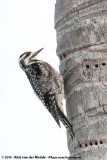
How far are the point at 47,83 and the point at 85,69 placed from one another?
3.01 feet

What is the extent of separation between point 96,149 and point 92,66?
0.90m

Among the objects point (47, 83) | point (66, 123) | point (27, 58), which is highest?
point (27, 58)

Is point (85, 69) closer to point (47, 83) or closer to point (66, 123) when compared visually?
point (66, 123)

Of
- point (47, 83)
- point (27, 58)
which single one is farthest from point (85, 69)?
point (27, 58)

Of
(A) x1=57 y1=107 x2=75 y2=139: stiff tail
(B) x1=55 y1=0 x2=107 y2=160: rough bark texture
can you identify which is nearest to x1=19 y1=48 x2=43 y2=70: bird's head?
(B) x1=55 y1=0 x2=107 y2=160: rough bark texture

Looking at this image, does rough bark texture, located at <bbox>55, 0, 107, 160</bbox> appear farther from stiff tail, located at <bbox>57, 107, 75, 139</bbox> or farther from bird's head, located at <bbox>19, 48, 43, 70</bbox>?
bird's head, located at <bbox>19, 48, 43, 70</bbox>

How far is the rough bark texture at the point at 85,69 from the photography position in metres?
3.38

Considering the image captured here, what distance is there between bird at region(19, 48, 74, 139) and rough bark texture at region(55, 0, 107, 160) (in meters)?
0.10

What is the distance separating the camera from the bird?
3.92 metres

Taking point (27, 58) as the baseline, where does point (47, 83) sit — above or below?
below

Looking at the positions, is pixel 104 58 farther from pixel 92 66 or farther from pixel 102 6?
pixel 102 6

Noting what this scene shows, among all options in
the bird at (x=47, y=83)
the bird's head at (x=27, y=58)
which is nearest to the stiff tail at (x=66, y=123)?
the bird at (x=47, y=83)

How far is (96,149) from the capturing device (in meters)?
3.32

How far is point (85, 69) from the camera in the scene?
3668mm
